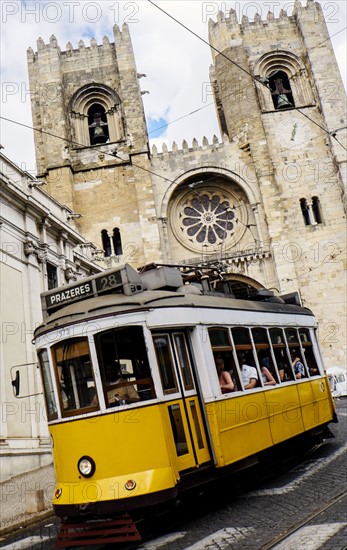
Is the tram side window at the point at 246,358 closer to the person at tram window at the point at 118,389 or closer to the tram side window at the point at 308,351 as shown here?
the person at tram window at the point at 118,389

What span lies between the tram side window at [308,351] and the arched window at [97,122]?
22.0m

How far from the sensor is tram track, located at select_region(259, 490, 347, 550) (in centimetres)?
436

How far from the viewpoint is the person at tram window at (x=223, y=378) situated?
20.5 feet

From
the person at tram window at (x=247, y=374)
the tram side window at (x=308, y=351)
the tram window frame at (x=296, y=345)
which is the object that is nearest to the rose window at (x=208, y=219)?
the tram side window at (x=308, y=351)

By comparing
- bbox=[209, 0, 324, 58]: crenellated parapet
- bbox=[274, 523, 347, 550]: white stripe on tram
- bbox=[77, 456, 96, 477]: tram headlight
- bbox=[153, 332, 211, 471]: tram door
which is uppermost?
bbox=[209, 0, 324, 58]: crenellated parapet

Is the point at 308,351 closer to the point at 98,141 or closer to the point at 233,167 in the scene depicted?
the point at 233,167

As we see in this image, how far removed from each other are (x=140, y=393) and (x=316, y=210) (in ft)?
73.4

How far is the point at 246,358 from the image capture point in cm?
686

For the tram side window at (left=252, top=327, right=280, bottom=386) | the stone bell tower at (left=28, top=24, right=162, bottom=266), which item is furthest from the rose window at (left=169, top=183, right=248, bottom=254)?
the tram side window at (left=252, top=327, right=280, bottom=386)

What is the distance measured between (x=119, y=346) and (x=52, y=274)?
36.5ft

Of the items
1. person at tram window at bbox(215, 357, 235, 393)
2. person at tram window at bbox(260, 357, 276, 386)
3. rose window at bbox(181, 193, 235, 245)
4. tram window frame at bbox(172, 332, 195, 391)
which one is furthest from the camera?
rose window at bbox(181, 193, 235, 245)

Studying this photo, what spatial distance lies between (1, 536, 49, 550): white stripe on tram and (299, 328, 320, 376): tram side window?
192 inches

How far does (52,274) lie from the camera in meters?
16.2

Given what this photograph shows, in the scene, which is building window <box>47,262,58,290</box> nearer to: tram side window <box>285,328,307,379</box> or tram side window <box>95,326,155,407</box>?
tram side window <box>285,328,307,379</box>
